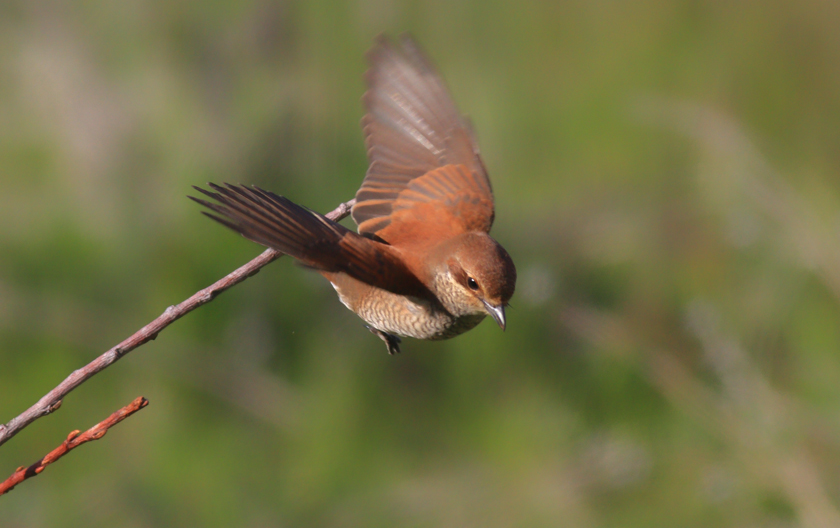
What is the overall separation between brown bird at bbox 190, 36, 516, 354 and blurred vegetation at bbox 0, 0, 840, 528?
855 millimetres

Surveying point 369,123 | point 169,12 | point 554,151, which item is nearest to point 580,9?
point 554,151

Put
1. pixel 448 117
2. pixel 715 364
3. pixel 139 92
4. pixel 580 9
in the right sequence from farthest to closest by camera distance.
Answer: pixel 580 9, pixel 139 92, pixel 715 364, pixel 448 117

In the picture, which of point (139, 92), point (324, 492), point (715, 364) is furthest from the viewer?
point (139, 92)

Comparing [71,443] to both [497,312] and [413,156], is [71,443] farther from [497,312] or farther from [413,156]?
[413,156]

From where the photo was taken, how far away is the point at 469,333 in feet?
10.6

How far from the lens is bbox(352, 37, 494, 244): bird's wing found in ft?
6.96

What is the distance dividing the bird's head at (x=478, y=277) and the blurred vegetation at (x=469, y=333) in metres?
1.03

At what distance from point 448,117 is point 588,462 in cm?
155

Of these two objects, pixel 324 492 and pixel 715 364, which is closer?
pixel 715 364

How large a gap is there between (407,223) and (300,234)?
1.79 ft

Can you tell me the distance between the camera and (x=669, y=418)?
3.17m

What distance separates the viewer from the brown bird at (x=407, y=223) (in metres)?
1.64

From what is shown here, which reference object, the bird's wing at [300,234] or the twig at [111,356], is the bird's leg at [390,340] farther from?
the twig at [111,356]

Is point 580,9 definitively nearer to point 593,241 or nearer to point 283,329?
point 593,241
